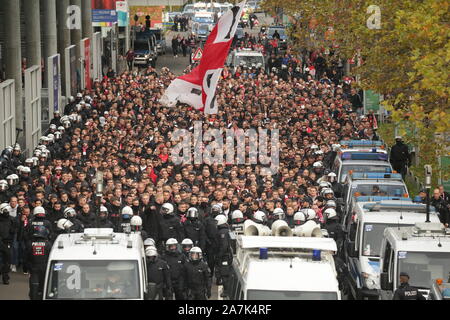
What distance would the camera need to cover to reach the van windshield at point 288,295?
1555 centimetres

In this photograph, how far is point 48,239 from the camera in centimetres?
2195

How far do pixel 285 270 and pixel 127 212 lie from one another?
27.2 feet

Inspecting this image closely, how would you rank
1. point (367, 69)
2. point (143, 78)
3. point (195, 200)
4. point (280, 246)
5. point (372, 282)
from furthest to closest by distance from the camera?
1. point (143, 78)
2. point (367, 69)
3. point (195, 200)
4. point (372, 282)
5. point (280, 246)

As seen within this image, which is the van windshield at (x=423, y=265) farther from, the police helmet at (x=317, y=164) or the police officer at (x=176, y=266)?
the police helmet at (x=317, y=164)

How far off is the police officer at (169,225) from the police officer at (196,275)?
297 cm

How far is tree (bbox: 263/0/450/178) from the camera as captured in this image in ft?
71.9

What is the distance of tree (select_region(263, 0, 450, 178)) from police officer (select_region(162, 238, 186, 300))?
15.0 ft

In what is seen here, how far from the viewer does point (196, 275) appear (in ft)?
66.3

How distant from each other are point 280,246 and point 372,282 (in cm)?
361

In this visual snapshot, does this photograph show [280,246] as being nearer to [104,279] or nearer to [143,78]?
[104,279]

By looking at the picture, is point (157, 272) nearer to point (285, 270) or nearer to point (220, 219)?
point (285, 270)

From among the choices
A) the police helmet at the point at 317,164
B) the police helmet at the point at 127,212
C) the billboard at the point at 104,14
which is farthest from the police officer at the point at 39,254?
the billboard at the point at 104,14


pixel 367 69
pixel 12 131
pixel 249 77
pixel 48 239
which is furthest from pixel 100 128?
pixel 48 239

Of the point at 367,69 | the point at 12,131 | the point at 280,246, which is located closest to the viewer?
the point at 280,246
